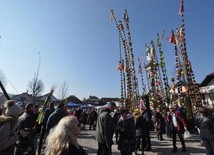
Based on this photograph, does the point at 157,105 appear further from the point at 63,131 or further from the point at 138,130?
the point at 63,131

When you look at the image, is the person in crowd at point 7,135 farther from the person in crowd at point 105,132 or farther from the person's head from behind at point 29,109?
the person in crowd at point 105,132

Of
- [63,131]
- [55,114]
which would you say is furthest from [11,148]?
[55,114]

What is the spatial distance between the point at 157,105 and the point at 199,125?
40.1 ft

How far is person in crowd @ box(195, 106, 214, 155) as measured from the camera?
699 centimetres

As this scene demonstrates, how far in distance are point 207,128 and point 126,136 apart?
252cm

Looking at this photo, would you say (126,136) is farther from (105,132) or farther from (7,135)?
(7,135)

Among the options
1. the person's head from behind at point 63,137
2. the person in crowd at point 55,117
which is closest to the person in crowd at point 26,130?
the person in crowd at point 55,117

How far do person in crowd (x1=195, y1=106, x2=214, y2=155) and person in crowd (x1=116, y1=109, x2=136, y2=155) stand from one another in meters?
2.14

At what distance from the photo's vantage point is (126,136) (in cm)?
780

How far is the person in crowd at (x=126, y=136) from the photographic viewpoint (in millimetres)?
7621

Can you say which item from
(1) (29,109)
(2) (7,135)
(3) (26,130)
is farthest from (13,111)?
(1) (29,109)

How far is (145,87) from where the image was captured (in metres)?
27.2

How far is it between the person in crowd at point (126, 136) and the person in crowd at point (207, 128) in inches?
84.1

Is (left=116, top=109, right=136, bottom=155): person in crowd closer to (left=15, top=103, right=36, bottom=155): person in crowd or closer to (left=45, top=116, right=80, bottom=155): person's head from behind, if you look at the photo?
(left=15, top=103, right=36, bottom=155): person in crowd
